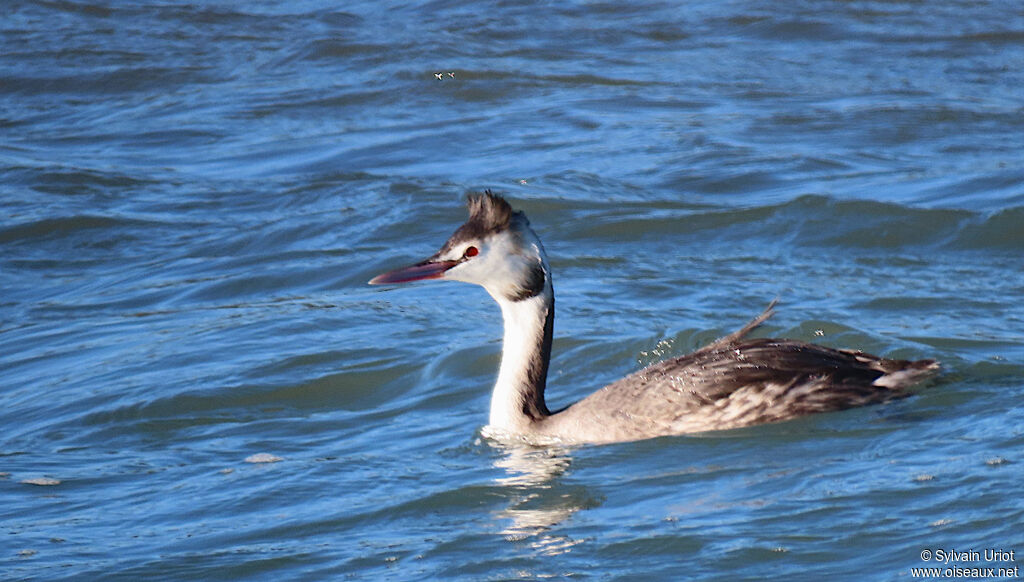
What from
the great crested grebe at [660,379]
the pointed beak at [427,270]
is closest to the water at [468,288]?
the great crested grebe at [660,379]

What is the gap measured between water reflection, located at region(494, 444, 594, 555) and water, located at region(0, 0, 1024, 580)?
0.09ft

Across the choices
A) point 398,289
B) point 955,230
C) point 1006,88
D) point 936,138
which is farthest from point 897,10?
point 398,289

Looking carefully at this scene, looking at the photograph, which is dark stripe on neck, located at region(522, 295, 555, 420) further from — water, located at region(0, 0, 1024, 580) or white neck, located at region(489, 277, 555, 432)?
water, located at region(0, 0, 1024, 580)

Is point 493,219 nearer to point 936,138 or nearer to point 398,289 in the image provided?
point 398,289

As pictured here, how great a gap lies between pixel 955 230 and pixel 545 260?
15.5 ft

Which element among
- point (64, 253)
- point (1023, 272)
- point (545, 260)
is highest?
point (545, 260)

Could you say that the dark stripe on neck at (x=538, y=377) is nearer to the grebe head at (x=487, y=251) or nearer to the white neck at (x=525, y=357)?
the white neck at (x=525, y=357)

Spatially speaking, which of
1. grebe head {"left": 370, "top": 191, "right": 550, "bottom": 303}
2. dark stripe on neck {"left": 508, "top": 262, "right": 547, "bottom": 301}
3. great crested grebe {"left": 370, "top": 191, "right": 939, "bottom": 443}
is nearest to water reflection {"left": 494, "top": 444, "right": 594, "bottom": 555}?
great crested grebe {"left": 370, "top": 191, "right": 939, "bottom": 443}

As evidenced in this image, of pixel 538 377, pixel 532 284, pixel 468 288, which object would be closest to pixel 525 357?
pixel 538 377

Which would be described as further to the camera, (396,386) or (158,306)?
(158,306)

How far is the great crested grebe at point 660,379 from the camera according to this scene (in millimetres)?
8039

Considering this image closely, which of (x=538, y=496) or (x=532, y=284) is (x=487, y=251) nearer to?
(x=532, y=284)

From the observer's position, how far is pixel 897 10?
20.4 metres

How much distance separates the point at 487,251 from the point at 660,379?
109cm
